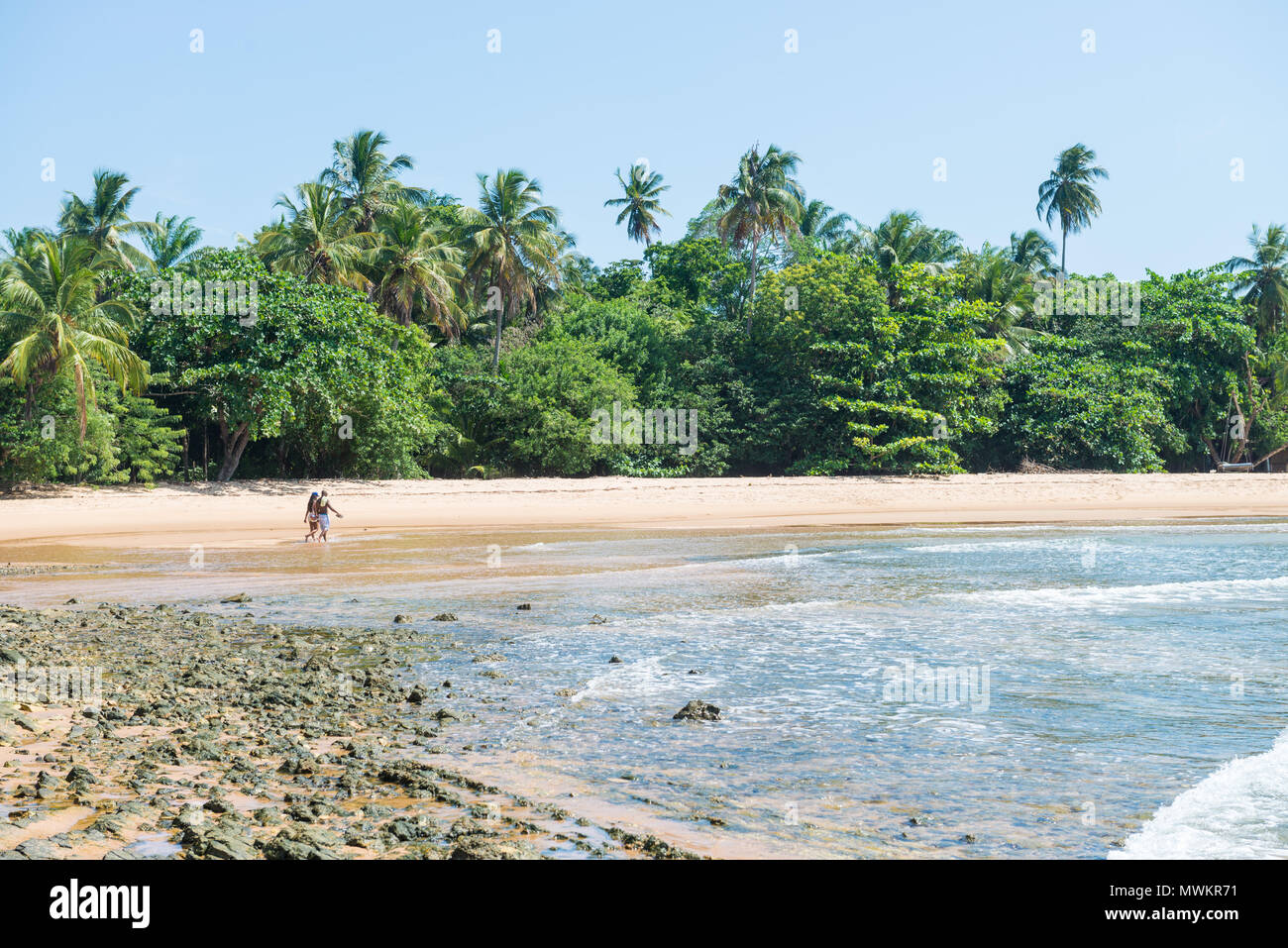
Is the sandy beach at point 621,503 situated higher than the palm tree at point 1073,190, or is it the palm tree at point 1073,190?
the palm tree at point 1073,190

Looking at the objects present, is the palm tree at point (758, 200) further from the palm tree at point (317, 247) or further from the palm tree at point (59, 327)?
the palm tree at point (59, 327)

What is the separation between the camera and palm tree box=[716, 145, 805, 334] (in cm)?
4250

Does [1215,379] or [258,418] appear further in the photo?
[1215,379]

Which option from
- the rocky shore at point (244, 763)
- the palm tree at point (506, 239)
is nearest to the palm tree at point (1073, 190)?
the palm tree at point (506, 239)

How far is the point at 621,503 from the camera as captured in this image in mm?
30516

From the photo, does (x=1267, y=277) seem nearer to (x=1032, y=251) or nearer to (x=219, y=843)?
(x=1032, y=251)

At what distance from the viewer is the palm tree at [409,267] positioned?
35.9 meters

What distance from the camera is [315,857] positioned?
4164 millimetres

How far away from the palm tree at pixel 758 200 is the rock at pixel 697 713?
35380 mm

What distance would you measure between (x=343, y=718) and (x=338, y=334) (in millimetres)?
25034

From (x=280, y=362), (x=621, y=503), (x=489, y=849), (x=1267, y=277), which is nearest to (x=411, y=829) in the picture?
(x=489, y=849)

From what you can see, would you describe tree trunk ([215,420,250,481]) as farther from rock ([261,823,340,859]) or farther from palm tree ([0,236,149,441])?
rock ([261,823,340,859])
